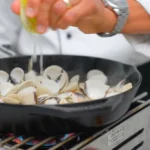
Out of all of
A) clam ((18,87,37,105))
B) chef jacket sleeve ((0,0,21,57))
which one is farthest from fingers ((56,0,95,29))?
chef jacket sleeve ((0,0,21,57))

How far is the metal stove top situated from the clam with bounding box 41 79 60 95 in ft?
0.38

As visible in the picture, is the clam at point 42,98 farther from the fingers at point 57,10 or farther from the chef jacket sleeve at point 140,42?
the chef jacket sleeve at point 140,42

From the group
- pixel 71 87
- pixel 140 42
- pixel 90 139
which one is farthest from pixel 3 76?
pixel 140 42

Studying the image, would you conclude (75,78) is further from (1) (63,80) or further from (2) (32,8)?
(2) (32,8)

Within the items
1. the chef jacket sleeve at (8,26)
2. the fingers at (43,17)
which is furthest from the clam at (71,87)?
the chef jacket sleeve at (8,26)

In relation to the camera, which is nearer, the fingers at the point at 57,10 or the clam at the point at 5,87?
the fingers at the point at 57,10

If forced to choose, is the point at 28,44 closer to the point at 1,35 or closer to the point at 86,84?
the point at 1,35

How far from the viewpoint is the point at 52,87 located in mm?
868

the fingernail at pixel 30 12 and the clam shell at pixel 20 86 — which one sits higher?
the fingernail at pixel 30 12

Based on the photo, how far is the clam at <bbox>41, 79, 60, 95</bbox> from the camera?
0.86m

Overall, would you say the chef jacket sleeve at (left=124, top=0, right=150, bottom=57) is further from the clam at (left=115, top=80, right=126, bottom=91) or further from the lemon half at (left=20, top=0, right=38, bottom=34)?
the lemon half at (left=20, top=0, right=38, bottom=34)

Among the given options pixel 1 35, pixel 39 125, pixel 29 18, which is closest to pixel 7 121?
pixel 39 125

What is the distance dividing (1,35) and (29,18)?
0.65m

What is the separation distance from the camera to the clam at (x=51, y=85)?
0.86 m
